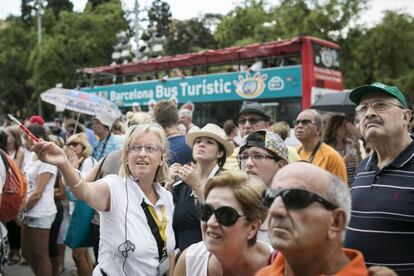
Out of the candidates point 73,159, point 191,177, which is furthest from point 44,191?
point 191,177

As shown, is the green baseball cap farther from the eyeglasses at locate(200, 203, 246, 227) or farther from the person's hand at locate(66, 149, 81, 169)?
the person's hand at locate(66, 149, 81, 169)

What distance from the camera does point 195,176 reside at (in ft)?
11.9

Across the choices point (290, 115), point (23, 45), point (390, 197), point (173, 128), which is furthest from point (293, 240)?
point (23, 45)

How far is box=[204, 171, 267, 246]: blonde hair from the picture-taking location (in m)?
2.35

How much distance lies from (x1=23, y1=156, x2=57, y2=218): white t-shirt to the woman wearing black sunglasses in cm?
332

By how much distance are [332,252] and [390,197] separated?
0.89 meters

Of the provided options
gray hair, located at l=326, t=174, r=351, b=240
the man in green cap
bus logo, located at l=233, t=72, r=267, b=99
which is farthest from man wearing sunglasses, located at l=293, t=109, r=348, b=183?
bus logo, located at l=233, t=72, r=267, b=99

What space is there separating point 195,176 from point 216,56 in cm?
1427

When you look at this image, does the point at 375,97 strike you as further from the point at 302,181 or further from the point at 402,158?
the point at 302,181

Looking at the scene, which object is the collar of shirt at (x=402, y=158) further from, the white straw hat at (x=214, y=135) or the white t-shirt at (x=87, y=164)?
the white t-shirt at (x=87, y=164)

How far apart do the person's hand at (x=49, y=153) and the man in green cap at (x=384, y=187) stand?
5.40 ft

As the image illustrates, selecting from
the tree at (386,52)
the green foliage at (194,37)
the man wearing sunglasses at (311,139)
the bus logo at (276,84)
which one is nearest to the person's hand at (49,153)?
the man wearing sunglasses at (311,139)

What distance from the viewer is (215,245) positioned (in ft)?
7.57

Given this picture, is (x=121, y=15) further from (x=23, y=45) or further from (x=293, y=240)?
(x=293, y=240)
